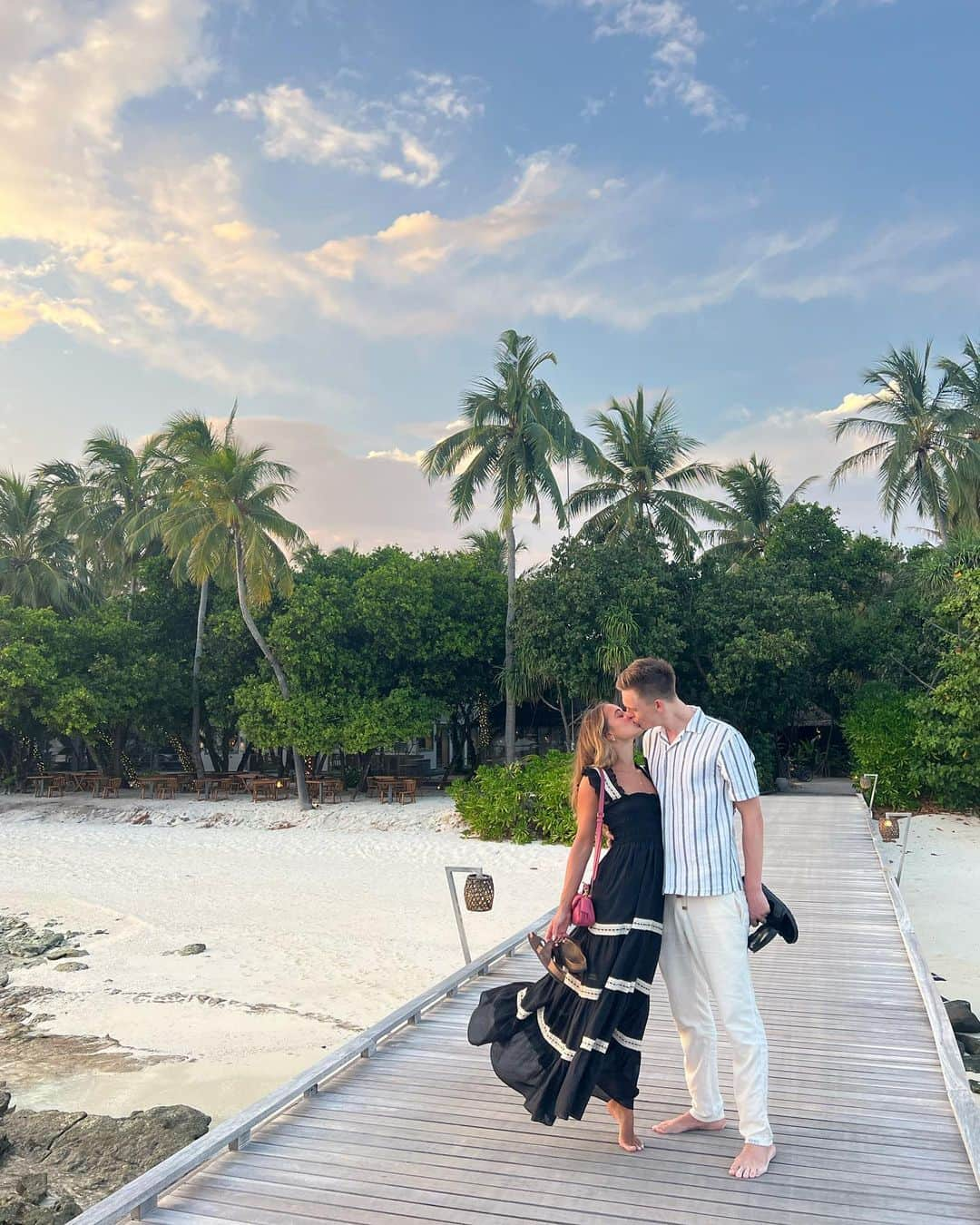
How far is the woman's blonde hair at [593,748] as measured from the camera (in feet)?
10.7

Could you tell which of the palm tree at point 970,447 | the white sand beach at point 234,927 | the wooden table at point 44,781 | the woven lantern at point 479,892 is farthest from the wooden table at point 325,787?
the palm tree at point 970,447

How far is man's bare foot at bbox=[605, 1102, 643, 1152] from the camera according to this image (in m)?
3.44

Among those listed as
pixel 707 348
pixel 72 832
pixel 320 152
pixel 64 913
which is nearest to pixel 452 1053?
pixel 64 913

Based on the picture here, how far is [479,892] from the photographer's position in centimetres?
767

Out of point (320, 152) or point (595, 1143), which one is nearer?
point (595, 1143)

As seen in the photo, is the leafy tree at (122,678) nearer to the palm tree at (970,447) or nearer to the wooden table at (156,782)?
the wooden table at (156,782)

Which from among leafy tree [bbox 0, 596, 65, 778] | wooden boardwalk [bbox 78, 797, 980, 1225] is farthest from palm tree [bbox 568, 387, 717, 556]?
wooden boardwalk [bbox 78, 797, 980, 1225]

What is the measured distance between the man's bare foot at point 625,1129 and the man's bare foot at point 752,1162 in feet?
1.24

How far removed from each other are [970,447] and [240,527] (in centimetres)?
1723

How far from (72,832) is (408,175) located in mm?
14946

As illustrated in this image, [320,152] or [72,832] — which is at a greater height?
[320,152]

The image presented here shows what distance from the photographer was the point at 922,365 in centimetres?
2397

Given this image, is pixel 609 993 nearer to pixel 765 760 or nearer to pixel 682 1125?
pixel 682 1125

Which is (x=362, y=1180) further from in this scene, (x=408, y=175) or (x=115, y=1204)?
(x=408, y=175)
